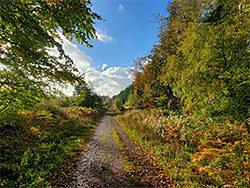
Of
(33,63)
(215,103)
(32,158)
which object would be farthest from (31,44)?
(215,103)

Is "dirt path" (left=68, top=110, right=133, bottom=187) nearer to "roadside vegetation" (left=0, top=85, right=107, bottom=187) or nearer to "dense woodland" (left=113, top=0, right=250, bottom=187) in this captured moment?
"roadside vegetation" (left=0, top=85, right=107, bottom=187)

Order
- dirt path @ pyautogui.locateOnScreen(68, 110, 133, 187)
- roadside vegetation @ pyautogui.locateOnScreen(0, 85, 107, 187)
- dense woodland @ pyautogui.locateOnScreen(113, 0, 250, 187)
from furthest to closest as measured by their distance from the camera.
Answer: dirt path @ pyautogui.locateOnScreen(68, 110, 133, 187) < roadside vegetation @ pyautogui.locateOnScreen(0, 85, 107, 187) < dense woodland @ pyautogui.locateOnScreen(113, 0, 250, 187)

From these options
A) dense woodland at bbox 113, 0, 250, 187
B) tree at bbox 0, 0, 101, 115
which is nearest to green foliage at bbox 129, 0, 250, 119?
dense woodland at bbox 113, 0, 250, 187

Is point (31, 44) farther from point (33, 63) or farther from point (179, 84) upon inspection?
point (179, 84)

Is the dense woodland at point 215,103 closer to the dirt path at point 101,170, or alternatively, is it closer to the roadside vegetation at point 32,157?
the dirt path at point 101,170

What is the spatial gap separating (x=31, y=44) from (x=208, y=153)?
590 cm

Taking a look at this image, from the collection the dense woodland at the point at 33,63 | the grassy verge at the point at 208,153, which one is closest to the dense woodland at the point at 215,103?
the grassy verge at the point at 208,153

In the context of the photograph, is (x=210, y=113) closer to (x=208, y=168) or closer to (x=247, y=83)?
(x=247, y=83)

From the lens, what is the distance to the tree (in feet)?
7.73

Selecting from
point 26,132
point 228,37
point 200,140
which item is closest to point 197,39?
point 228,37

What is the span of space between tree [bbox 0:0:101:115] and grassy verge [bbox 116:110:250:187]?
499cm

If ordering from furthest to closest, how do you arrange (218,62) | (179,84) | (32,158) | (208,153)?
(179,84)
(32,158)
(218,62)
(208,153)

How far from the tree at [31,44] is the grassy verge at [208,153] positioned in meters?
4.99

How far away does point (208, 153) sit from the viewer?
3408 mm
